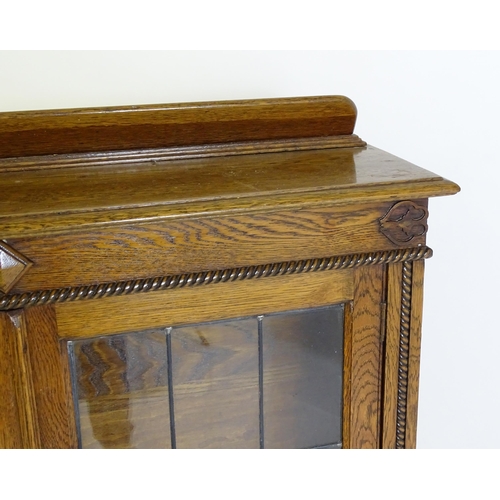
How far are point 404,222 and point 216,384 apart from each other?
340 mm

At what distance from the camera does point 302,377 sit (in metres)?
1.18

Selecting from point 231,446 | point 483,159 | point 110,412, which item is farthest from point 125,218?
point 483,159

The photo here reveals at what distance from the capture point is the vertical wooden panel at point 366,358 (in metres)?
1.16

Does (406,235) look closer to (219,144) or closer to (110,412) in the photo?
(219,144)

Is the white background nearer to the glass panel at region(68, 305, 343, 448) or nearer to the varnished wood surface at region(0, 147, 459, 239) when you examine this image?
the varnished wood surface at region(0, 147, 459, 239)

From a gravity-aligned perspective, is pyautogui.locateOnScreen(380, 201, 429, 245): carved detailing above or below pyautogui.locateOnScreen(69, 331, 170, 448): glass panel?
above

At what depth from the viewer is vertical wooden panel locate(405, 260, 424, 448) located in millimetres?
1175

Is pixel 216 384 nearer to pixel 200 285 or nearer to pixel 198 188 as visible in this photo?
pixel 200 285

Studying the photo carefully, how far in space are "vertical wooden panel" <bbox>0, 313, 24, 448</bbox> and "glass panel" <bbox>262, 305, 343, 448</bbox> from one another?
33 centimetres

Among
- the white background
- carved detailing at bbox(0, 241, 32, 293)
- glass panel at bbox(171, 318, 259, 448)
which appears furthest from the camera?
the white background

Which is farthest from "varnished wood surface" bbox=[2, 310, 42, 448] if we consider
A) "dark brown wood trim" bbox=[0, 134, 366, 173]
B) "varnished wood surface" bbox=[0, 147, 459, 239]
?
"dark brown wood trim" bbox=[0, 134, 366, 173]

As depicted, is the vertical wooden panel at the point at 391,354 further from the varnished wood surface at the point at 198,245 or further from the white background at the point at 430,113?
the white background at the point at 430,113

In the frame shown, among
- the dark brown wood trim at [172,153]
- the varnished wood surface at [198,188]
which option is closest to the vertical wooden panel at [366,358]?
the varnished wood surface at [198,188]

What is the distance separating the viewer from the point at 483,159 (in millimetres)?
1590
